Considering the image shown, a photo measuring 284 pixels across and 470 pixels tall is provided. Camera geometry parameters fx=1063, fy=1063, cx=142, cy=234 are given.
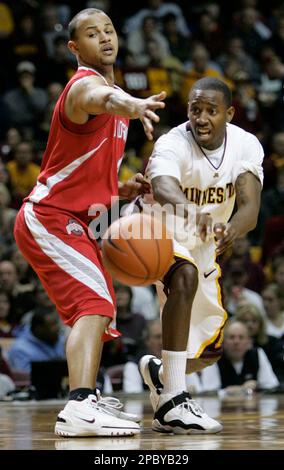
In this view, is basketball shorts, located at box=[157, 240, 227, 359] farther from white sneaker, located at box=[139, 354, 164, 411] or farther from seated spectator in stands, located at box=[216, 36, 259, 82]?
seated spectator in stands, located at box=[216, 36, 259, 82]

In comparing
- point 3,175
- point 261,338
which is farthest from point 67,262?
point 3,175

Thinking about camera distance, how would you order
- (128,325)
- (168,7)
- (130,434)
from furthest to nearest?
(168,7) → (128,325) → (130,434)

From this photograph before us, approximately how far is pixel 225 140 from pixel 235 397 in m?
3.43

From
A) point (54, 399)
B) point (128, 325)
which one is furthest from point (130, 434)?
point (128, 325)

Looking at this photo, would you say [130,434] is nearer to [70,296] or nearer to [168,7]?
[70,296]

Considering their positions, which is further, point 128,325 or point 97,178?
point 128,325

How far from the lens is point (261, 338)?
32.8 feet

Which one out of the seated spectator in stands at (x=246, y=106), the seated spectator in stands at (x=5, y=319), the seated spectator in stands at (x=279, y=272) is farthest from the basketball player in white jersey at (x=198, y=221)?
the seated spectator in stands at (x=246, y=106)

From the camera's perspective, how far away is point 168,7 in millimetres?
16172

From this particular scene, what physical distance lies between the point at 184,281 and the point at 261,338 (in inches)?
177

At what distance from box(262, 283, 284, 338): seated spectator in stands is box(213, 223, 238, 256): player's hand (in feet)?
15.7

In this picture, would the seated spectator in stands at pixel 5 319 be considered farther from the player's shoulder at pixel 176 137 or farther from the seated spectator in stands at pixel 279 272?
the player's shoulder at pixel 176 137

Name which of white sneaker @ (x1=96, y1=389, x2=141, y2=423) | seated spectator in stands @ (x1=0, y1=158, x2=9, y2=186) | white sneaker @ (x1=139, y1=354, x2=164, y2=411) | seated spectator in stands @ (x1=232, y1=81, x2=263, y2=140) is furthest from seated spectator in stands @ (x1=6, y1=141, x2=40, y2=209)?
white sneaker @ (x1=96, y1=389, x2=141, y2=423)

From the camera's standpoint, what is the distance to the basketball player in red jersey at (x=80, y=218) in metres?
5.39
